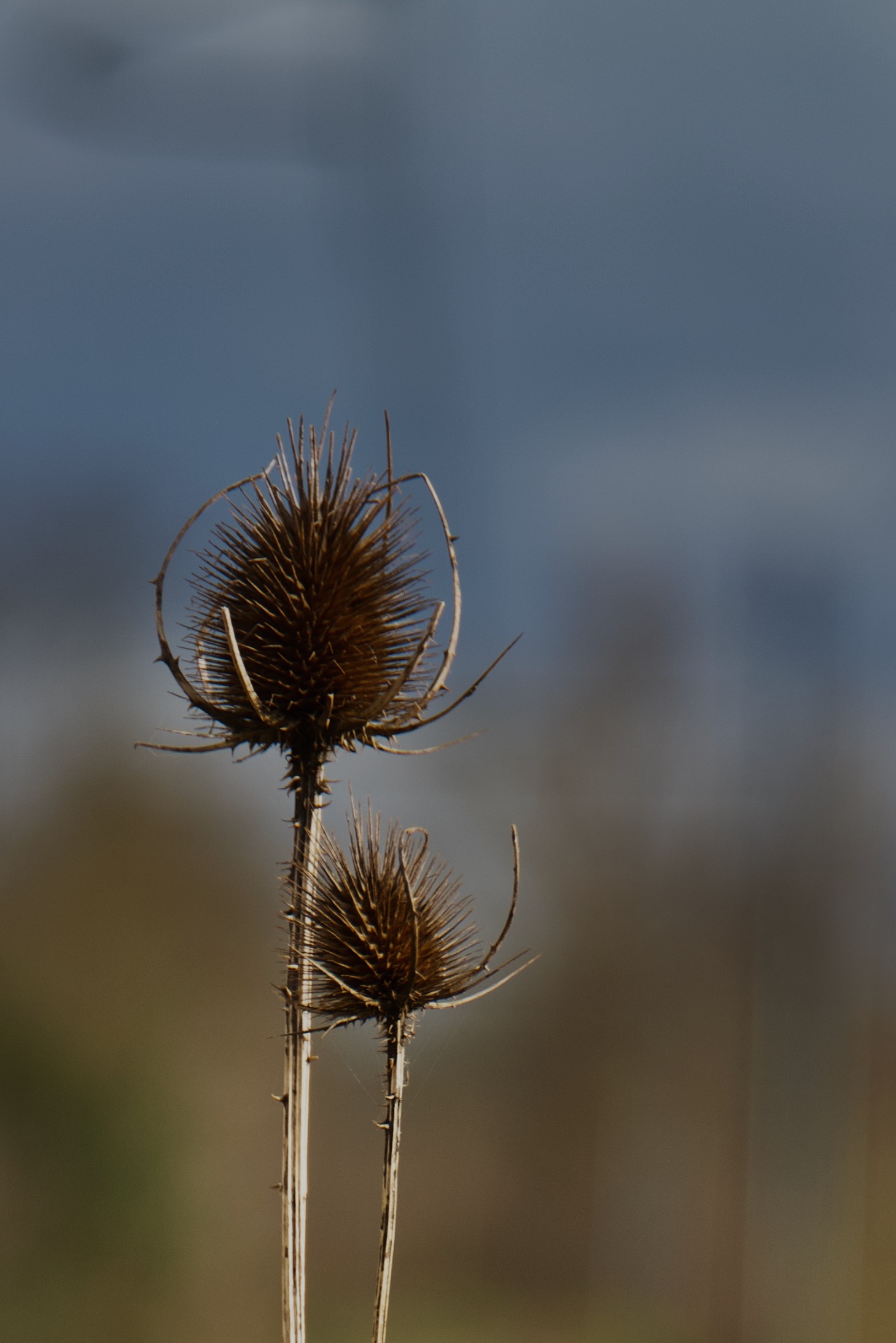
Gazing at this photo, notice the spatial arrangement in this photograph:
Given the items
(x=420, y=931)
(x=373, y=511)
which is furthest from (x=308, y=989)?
(x=373, y=511)

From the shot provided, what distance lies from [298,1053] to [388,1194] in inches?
10.3

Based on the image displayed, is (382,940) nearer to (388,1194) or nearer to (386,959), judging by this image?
(386,959)

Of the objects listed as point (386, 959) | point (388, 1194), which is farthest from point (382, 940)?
point (388, 1194)

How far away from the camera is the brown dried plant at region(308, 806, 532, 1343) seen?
1.70 m

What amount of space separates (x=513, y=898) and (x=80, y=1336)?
23.7 feet

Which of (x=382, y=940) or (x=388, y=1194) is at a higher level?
(x=382, y=940)

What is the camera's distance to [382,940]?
175cm

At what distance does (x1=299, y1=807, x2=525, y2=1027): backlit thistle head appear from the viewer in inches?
68.7

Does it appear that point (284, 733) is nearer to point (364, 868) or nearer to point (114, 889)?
point (364, 868)

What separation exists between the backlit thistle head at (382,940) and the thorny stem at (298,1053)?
0.03 metres

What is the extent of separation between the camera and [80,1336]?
23.4 ft

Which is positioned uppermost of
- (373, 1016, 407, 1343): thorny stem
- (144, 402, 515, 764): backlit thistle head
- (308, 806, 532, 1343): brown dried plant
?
(144, 402, 515, 764): backlit thistle head

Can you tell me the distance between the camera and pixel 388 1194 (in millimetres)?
1685

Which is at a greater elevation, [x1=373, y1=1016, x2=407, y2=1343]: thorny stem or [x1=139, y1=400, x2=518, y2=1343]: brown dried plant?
[x1=139, y1=400, x2=518, y2=1343]: brown dried plant
